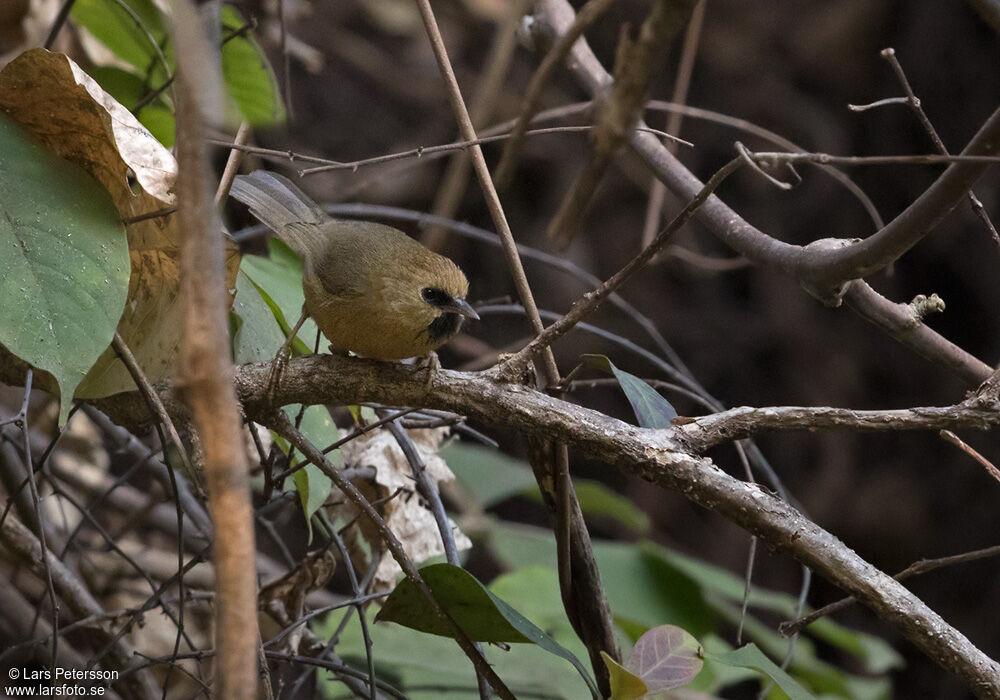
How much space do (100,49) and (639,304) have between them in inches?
132

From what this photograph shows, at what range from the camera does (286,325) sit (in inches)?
85.3

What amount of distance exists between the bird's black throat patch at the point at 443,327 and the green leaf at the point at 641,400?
43 centimetres

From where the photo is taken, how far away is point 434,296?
2.06 m

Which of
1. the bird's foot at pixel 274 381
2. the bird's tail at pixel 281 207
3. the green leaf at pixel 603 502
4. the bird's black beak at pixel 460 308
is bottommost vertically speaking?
the bird's foot at pixel 274 381

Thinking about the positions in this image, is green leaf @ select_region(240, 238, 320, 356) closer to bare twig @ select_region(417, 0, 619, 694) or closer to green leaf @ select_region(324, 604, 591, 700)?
bare twig @ select_region(417, 0, 619, 694)

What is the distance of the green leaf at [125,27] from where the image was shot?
105 inches

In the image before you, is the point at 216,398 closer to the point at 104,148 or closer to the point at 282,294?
the point at 104,148

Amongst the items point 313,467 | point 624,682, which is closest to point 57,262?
point 313,467

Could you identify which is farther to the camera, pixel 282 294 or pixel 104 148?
pixel 282 294

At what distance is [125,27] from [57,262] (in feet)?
4.99

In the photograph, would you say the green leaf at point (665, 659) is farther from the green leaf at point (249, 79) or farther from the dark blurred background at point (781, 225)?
the dark blurred background at point (781, 225)

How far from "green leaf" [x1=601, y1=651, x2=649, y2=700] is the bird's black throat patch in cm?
77

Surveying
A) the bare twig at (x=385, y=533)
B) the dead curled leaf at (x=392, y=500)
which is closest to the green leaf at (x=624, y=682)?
the bare twig at (x=385, y=533)

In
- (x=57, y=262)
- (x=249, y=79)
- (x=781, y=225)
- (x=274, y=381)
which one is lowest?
(x=274, y=381)
